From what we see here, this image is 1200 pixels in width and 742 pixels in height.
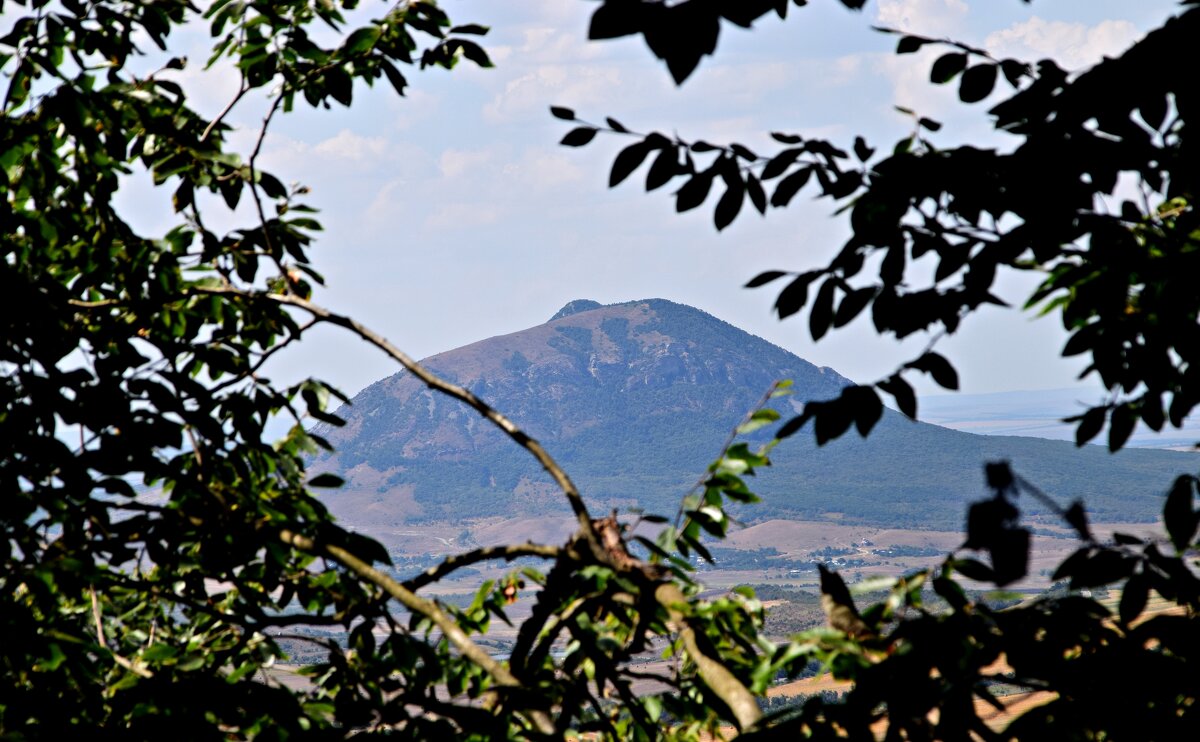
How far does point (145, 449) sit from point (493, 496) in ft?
526

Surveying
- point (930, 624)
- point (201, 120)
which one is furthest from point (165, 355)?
point (930, 624)

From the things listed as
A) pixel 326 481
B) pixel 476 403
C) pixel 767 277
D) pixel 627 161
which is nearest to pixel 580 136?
pixel 627 161

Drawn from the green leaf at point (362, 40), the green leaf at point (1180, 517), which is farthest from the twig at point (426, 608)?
the green leaf at point (362, 40)

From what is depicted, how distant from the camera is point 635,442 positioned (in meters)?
175

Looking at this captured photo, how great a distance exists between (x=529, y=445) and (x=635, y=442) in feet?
569

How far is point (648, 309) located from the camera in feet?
584

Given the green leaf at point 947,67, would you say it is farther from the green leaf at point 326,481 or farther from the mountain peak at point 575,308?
the mountain peak at point 575,308

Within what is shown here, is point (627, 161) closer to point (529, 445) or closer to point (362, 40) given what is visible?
point (529, 445)

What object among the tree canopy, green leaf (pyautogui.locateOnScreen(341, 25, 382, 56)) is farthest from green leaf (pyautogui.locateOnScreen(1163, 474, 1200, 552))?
green leaf (pyautogui.locateOnScreen(341, 25, 382, 56))

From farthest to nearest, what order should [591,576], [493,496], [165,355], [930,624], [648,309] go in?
1. [648,309]
2. [493,496]
3. [165,355]
4. [591,576]
5. [930,624]

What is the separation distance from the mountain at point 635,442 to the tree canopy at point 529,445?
5242 inches

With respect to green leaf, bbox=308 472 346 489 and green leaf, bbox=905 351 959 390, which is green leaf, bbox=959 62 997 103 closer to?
green leaf, bbox=905 351 959 390

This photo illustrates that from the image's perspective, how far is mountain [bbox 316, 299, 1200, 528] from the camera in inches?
5640

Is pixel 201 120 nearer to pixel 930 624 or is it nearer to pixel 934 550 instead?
pixel 930 624
